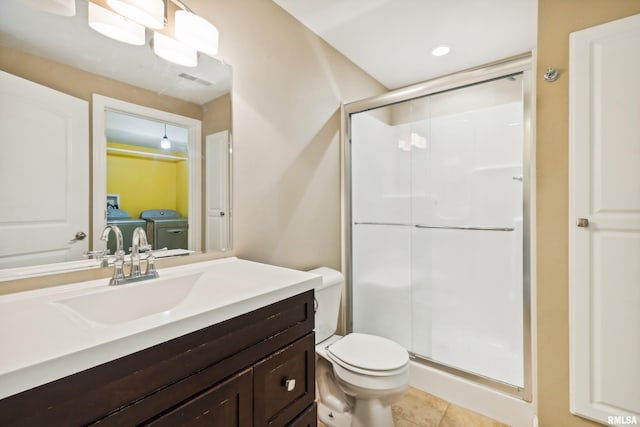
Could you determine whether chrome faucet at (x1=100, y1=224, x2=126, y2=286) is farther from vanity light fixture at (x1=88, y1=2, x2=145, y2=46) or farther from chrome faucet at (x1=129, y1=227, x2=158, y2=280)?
vanity light fixture at (x1=88, y1=2, x2=145, y2=46)

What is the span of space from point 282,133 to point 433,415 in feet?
5.92

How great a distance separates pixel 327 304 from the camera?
1653mm

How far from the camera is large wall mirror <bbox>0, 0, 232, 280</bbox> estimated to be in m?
0.87

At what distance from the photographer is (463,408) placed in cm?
166

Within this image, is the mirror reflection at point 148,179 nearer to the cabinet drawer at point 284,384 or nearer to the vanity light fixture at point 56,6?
the vanity light fixture at point 56,6

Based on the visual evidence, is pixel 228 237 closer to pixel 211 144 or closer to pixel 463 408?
pixel 211 144

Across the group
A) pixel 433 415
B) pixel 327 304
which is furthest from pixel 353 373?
pixel 433 415

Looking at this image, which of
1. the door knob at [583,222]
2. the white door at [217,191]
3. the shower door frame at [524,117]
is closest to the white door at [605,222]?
the door knob at [583,222]

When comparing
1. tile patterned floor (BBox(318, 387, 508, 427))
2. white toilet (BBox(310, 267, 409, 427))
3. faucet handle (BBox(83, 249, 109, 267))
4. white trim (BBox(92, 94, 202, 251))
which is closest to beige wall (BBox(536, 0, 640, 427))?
tile patterned floor (BBox(318, 387, 508, 427))

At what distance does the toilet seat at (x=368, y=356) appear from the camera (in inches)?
51.8

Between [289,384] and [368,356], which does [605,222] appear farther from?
[289,384]

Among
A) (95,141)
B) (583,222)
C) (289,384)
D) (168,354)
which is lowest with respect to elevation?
(289,384)

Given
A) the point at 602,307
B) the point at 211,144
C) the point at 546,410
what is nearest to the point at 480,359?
Result: the point at 546,410

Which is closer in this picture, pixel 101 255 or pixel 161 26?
pixel 101 255
